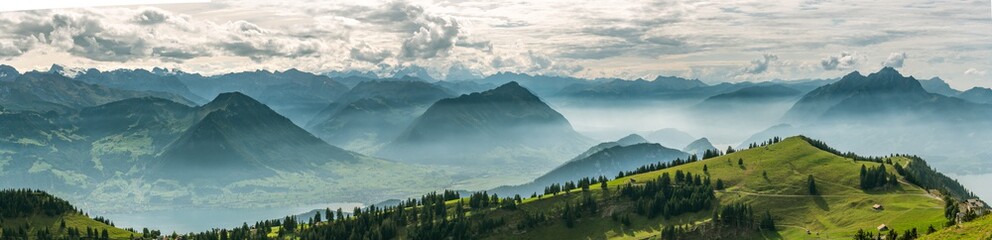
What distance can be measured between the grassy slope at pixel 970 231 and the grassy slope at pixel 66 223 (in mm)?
89661

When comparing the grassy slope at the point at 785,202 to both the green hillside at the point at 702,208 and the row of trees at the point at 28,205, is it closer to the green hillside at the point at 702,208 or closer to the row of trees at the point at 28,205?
the green hillside at the point at 702,208

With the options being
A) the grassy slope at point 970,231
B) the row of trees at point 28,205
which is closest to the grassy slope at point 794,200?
the grassy slope at point 970,231

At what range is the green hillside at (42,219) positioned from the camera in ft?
311

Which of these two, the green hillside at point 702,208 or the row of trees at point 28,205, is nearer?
the green hillside at point 702,208

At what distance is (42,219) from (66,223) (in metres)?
3.18

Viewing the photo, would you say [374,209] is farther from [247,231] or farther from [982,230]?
[982,230]

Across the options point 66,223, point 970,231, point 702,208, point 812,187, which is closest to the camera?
point 970,231

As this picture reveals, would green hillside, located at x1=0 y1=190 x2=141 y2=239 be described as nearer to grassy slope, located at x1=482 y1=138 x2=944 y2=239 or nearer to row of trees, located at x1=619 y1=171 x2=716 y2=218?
grassy slope, located at x1=482 y1=138 x2=944 y2=239

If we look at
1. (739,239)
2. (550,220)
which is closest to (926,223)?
(739,239)

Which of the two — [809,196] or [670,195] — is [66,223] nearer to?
[670,195]

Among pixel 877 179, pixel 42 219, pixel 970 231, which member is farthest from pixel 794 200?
pixel 42 219

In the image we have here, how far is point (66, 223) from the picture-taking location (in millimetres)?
99438

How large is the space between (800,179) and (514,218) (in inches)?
1209

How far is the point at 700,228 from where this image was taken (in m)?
77.6
